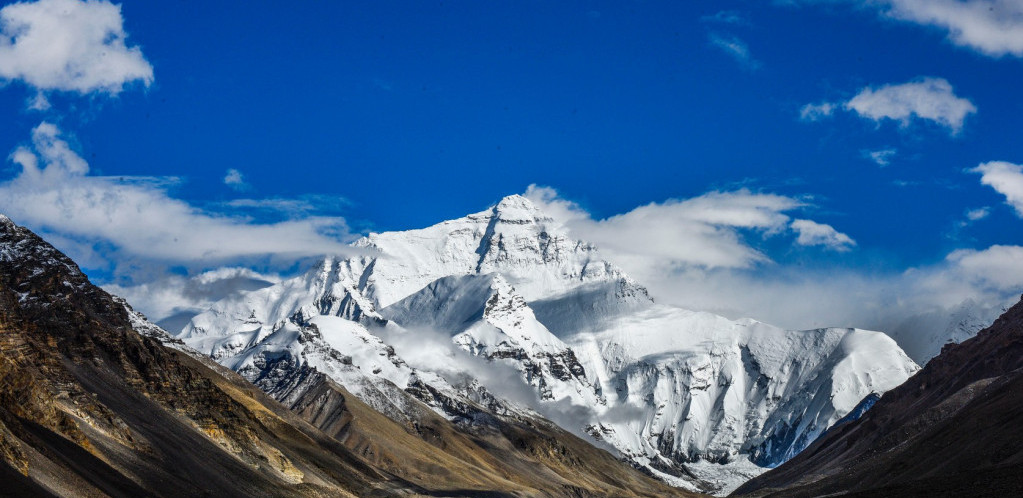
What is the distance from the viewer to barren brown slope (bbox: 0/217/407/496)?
3841 inches

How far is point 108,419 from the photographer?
13000cm

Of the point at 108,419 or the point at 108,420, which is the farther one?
the point at 108,419

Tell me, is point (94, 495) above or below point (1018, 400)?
below

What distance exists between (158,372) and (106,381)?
18.1 meters

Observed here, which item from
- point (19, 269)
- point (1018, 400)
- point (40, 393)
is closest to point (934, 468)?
point (1018, 400)

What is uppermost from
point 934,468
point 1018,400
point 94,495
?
point 1018,400

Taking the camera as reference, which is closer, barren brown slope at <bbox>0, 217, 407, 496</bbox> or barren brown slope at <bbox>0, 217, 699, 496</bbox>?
barren brown slope at <bbox>0, 217, 699, 496</bbox>

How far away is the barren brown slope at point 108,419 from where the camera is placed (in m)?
97.6

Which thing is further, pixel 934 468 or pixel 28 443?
pixel 934 468

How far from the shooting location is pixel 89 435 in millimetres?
120062

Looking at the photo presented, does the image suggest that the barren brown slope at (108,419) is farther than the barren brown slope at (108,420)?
Yes

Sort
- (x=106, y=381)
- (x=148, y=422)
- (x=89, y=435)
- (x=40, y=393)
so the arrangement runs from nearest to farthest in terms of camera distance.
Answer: (x=40, y=393)
(x=89, y=435)
(x=148, y=422)
(x=106, y=381)

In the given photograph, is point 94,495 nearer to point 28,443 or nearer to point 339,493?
point 28,443

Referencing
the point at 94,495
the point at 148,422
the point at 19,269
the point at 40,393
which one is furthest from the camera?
the point at 19,269
